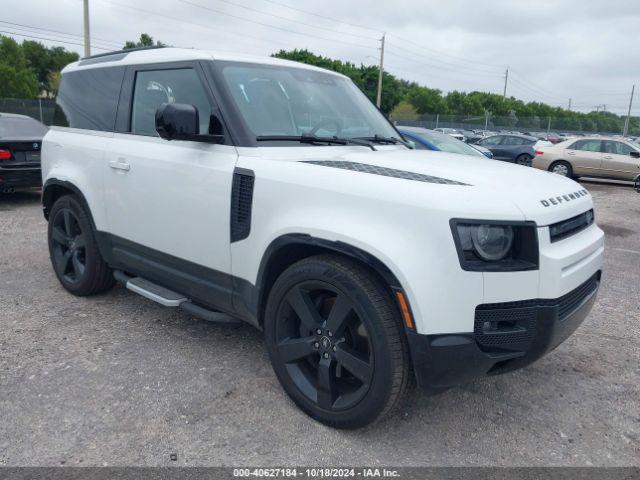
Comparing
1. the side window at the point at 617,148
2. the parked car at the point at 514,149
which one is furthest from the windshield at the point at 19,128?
the side window at the point at 617,148

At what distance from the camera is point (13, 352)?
371cm

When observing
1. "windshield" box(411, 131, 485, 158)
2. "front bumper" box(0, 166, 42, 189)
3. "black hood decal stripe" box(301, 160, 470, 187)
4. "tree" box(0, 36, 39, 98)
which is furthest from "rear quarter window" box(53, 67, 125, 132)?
"tree" box(0, 36, 39, 98)

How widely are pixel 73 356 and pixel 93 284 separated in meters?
1.03

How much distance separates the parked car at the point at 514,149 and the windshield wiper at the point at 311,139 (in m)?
16.8

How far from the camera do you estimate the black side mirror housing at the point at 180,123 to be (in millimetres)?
3074

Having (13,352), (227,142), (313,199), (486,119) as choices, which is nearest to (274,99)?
(227,142)

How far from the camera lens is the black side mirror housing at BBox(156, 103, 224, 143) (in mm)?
3074

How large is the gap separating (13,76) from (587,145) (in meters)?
Result: 56.3

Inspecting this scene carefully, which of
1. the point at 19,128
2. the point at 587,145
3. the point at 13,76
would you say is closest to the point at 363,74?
the point at 13,76

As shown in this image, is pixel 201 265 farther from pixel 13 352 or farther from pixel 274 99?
pixel 13 352

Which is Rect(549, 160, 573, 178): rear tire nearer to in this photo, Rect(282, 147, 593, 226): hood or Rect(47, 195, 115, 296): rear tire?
Rect(282, 147, 593, 226): hood

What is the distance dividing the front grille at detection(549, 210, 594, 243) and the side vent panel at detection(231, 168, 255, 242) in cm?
156

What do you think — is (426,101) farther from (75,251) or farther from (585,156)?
(75,251)

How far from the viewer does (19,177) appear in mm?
8750
